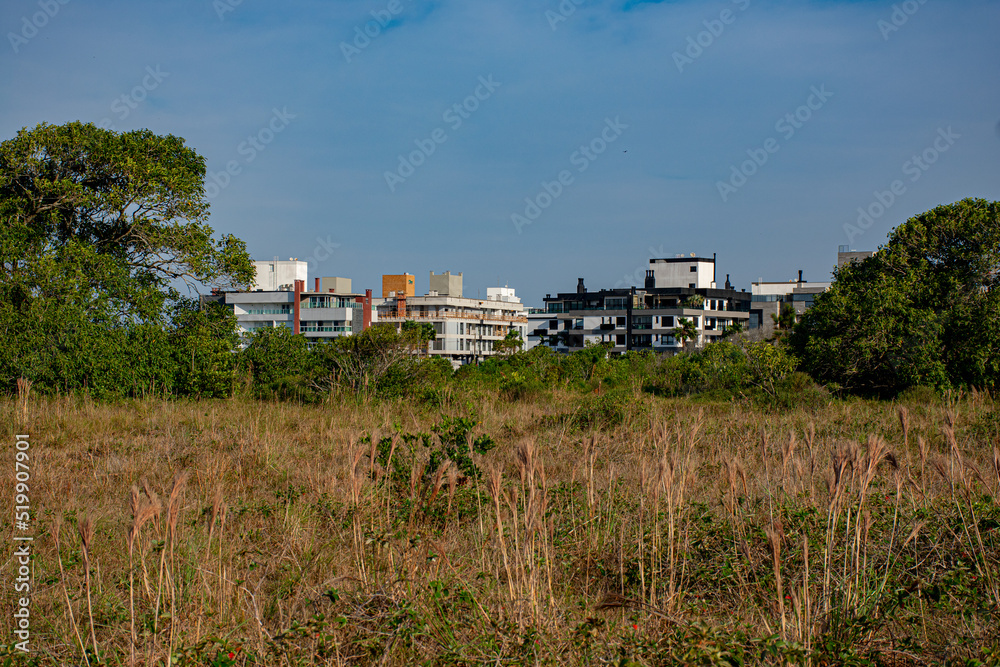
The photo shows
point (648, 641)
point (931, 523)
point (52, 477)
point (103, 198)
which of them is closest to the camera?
point (648, 641)

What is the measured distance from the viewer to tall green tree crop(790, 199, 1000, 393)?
17891 millimetres

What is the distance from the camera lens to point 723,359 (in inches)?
714

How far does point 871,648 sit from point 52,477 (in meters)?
6.72

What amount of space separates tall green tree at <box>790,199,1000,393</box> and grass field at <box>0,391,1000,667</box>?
1185 cm

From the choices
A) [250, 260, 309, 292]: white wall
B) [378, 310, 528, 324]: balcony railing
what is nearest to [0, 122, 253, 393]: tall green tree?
[378, 310, 528, 324]: balcony railing

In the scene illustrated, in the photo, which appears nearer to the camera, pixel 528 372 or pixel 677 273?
pixel 528 372

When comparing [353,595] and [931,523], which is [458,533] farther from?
[931,523]

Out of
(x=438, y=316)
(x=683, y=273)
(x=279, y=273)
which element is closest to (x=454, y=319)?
(x=438, y=316)

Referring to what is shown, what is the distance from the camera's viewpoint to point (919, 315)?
62.2ft

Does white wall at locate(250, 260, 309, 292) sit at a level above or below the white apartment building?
above

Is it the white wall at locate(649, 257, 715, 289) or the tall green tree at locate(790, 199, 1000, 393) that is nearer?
the tall green tree at locate(790, 199, 1000, 393)

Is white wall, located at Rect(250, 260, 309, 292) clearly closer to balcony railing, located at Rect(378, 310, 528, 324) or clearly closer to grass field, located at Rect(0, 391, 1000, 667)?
balcony railing, located at Rect(378, 310, 528, 324)

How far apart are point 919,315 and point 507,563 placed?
1889 centimetres

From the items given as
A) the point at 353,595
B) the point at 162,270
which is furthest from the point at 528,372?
the point at 353,595
